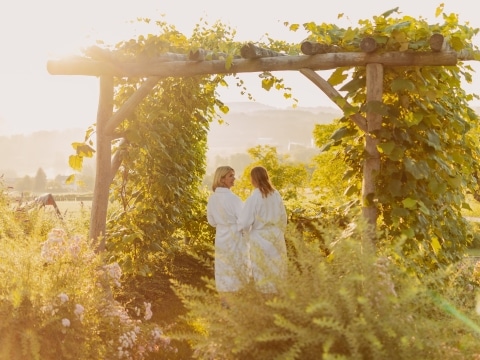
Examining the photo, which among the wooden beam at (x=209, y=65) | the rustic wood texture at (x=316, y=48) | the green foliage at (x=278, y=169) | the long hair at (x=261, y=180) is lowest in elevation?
the long hair at (x=261, y=180)

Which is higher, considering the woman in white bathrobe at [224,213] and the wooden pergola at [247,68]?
the wooden pergola at [247,68]

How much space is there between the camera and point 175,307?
695cm

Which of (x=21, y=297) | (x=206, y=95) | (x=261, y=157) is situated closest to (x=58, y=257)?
(x=21, y=297)

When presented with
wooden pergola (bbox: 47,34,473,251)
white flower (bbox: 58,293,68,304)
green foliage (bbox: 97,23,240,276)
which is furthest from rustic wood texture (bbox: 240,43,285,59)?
white flower (bbox: 58,293,68,304)

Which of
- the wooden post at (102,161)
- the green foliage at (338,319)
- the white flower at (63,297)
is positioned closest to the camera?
the green foliage at (338,319)

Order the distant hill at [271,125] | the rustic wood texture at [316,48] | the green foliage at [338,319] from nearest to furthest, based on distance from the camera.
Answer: the green foliage at [338,319] < the rustic wood texture at [316,48] < the distant hill at [271,125]

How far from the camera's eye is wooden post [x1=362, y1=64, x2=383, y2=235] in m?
5.04

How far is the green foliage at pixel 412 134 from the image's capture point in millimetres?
4887

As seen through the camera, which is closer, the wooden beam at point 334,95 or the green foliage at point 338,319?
the green foliage at point 338,319

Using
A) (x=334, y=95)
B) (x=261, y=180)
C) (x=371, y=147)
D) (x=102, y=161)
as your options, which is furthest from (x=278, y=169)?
(x=371, y=147)

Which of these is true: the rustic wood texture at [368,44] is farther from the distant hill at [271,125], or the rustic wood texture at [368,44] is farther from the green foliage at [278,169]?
the distant hill at [271,125]

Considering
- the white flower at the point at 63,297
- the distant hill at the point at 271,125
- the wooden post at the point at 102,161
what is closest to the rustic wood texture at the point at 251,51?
the wooden post at the point at 102,161

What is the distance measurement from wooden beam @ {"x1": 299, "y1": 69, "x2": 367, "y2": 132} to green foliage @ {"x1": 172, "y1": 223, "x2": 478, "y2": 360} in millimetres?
2284

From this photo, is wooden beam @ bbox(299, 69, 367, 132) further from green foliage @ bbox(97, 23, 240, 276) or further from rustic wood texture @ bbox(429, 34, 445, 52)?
green foliage @ bbox(97, 23, 240, 276)
